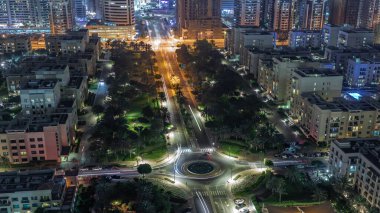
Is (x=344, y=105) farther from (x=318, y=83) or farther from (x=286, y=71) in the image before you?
(x=286, y=71)

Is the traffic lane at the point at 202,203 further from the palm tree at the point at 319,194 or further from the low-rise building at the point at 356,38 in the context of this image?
the low-rise building at the point at 356,38

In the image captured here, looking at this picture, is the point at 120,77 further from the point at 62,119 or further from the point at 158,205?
the point at 158,205

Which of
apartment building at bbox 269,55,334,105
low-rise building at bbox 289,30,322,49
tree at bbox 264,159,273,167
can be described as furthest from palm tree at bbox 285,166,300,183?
low-rise building at bbox 289,30,322,49

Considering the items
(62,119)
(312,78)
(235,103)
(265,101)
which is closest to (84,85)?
(62,119)

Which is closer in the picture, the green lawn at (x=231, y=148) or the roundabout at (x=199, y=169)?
the roundabout at (x=199, y=169)

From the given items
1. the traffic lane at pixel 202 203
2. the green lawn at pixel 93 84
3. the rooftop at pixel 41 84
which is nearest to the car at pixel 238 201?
the traffic lane at pixel 202 203
